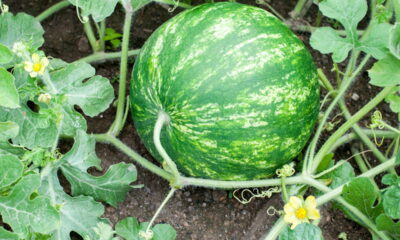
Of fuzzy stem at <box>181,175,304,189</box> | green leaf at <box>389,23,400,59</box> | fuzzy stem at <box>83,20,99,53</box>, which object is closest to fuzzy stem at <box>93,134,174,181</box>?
fuzzy stem at <box>181,175,304,189</box>

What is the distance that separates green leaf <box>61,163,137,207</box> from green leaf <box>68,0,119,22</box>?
507mm

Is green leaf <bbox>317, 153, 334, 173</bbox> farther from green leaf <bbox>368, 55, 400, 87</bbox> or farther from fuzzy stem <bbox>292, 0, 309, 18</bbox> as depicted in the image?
fuzzy stem <bbox>292, 0, 309, 18</bbox>

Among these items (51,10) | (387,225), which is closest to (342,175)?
(387,225)

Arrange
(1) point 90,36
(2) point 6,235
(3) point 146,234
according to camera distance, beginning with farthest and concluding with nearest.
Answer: (1) point 90,36, (3) point 146,234, (2) point 6,235

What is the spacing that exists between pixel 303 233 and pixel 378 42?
670 mm

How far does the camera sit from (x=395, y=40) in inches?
66.7

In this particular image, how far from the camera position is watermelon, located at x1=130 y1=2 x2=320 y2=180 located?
6.04 feet

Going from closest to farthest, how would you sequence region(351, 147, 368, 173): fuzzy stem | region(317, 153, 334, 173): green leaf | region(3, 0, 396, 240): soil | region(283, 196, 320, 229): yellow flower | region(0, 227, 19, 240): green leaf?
region(0, 227, 19, 240): green leaf
region(283, 196, 320, 229): yellow flower
region(317, 153, 334, 173): green leaf
region(3, 0, 396, 240): soil
region(351, 147, 368, 173): fuzzy stem

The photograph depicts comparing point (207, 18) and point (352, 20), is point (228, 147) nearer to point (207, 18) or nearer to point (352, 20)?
point (207, 18)

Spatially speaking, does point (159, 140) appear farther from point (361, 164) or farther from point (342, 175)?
point (361, 164)

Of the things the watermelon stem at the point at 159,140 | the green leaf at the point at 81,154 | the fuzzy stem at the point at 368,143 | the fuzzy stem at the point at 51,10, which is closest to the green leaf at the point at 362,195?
the fuzzy stem at the point at 368,143

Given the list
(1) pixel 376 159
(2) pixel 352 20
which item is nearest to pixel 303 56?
(2) pixel 352 20

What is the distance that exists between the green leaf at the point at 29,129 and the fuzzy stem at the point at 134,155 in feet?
1.11

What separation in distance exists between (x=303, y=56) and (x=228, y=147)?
16.3 inches
